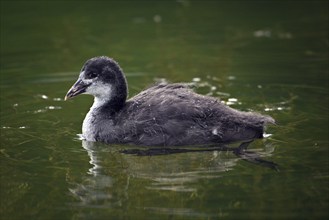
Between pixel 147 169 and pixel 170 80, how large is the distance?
426 cm

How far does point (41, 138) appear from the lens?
9.88 metres

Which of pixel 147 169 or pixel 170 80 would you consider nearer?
pixel 147 169

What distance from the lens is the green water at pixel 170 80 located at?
25.1ft

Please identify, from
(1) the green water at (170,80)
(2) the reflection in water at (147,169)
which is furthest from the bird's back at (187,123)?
(1) the green water at (170,80)

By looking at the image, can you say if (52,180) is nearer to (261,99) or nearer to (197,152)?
(197,152)

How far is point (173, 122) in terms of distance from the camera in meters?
9.38

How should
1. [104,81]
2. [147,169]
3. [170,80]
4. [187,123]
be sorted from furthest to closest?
[170,80]
[104,81]
[187,123]
[147,169]

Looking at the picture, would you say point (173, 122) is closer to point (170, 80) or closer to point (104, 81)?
point (104, 81)

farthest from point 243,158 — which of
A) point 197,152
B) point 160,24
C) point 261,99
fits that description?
point 160,24

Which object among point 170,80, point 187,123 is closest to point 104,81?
point 187,123

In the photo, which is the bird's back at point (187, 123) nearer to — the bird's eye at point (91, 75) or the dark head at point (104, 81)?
the dark head at point (104, 81)

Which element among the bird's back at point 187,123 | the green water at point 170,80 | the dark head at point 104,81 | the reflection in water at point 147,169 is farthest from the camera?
the dark head at point 104,81

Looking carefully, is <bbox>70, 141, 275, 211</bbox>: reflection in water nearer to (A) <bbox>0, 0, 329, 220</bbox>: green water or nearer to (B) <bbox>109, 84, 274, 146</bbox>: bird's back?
(A) <bbox>0, 0, 329, 220</bbox>: green water

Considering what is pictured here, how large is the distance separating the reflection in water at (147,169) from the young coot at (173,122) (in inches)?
5.7
